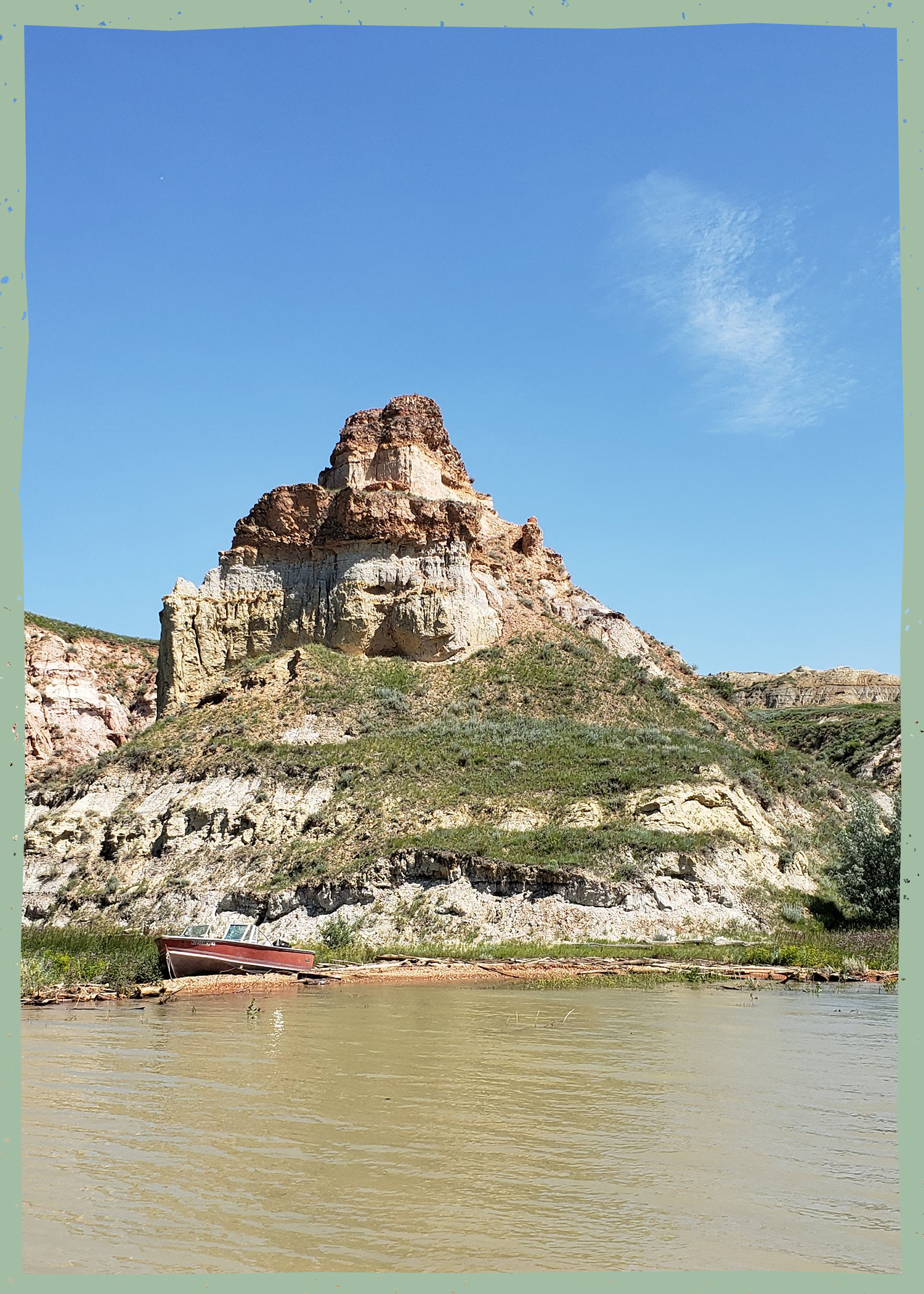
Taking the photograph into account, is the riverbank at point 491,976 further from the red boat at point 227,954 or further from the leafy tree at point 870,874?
the leafy tree at point 870,874

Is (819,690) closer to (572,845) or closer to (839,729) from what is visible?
(839,729)

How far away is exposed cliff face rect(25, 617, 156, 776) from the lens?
69125 mm

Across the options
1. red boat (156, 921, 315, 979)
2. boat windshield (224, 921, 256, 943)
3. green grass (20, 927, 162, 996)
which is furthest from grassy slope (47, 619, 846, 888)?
red boat (156, 921, 315, 979)

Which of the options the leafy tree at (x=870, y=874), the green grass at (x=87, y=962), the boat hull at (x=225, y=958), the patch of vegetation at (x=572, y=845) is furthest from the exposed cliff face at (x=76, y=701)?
the leafy tree at (x=870, y=874)

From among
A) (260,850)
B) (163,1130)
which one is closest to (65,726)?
(260,850)

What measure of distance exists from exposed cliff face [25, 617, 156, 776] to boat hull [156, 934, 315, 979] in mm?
44119

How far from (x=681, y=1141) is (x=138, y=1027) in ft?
32.9

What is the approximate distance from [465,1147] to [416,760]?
3202 centimetres

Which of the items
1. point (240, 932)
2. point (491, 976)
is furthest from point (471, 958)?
point (240, 932)

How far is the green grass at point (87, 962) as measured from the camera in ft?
67.0

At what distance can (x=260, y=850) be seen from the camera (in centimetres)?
3606

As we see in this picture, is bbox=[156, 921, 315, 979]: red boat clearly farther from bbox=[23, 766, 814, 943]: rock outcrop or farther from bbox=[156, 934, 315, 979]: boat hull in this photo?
bbox=[23, 766, 814, 943]: rock outcrop

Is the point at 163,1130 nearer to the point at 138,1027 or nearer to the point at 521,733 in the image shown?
the point at 138,1027

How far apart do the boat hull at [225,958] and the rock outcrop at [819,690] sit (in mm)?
79263
